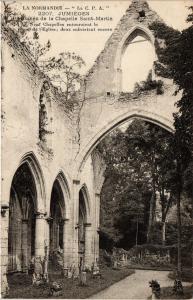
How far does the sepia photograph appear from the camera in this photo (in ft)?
36.5

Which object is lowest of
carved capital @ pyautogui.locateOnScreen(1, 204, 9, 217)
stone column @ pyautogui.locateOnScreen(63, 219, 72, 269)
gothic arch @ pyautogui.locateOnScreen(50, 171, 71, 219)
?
stone column @ pyautogui.locateOnScreen(63, 219, 72, 269)

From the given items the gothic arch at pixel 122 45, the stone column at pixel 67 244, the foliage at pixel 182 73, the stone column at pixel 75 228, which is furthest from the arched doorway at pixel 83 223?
the foliage at pixel 182 73

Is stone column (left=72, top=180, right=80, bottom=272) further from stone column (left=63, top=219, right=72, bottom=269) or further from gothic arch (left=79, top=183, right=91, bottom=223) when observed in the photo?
gothic arch (left=79, top=183, right=91, bottom=223)

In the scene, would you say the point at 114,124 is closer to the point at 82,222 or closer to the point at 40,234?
the point at 40,234

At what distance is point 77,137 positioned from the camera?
58.9 ft

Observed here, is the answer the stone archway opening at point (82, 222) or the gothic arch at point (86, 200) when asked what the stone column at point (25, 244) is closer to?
the stone archway opening at point (82, 222)

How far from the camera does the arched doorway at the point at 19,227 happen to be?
52.1 feet

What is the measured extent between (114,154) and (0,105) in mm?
22111

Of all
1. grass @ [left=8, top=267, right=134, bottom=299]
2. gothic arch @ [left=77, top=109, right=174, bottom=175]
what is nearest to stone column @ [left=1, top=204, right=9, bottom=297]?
grass @ [left=8, top=267, right=134, bottom=299]

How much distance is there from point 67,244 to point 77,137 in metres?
3.94

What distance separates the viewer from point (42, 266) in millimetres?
13562

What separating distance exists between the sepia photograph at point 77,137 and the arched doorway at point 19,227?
0.04 metres

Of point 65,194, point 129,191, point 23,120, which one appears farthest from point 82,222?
point 129,191

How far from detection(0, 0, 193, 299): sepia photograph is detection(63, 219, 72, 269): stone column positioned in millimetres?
36
